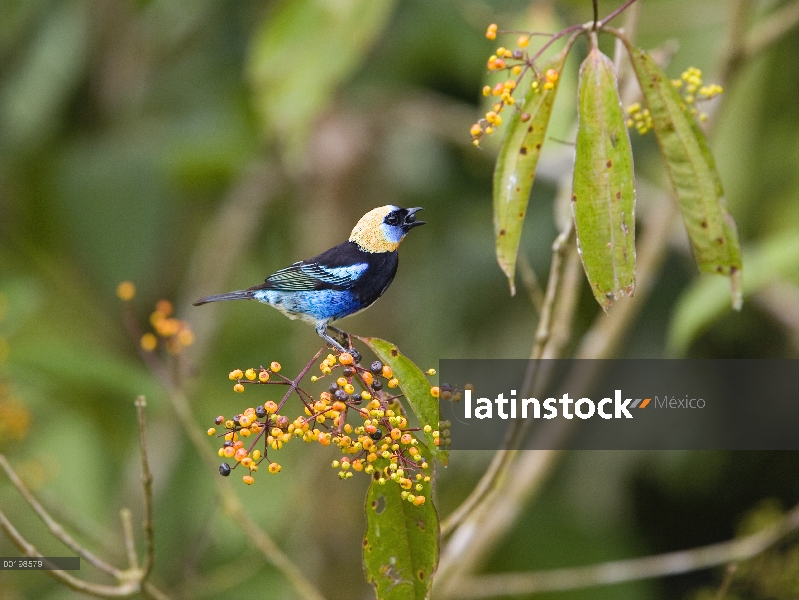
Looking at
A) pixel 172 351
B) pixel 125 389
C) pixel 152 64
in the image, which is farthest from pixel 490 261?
pixel 172 351

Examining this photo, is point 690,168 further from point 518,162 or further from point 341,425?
point 341,425

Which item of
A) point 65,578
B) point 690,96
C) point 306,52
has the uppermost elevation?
point 306,52

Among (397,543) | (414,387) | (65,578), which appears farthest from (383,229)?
(65,578)

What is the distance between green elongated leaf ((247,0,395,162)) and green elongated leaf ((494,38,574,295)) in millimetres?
1500

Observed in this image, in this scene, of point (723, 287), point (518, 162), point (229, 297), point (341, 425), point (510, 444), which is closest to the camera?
point (341, 425)

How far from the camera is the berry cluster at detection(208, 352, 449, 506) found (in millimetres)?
1078

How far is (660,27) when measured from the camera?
410 cm

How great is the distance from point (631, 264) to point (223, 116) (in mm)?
3871

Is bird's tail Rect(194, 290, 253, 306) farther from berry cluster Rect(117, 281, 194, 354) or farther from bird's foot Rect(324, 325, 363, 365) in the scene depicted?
berry cluster Rect(117, 281, 194, 354)

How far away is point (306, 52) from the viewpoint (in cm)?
291

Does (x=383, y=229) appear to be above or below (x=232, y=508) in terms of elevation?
above

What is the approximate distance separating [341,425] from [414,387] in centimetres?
14

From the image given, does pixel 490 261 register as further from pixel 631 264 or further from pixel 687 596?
pixel 631 264
